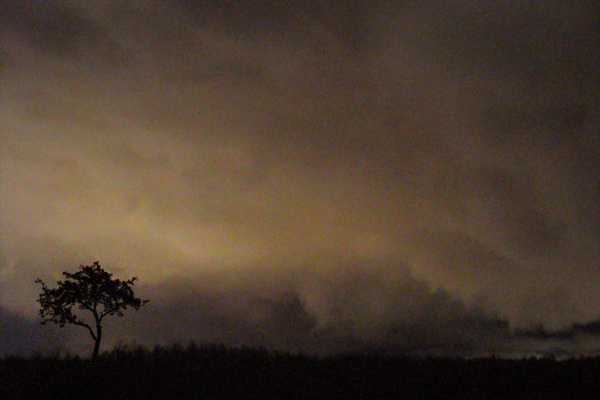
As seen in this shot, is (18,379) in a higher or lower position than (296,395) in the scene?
higher

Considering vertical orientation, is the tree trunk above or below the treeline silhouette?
above

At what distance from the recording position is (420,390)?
88438 millimetres

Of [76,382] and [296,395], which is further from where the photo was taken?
[296,395]

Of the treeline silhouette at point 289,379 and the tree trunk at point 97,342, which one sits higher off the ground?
the tree trunk at point 97,342

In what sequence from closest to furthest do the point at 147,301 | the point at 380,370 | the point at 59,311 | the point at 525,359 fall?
the point at 59,311 < the point at 147,301 < the point at 380,370 < the point at 525,359

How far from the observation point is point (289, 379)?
88188 mm

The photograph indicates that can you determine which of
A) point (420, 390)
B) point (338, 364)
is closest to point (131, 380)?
point (420, 390)

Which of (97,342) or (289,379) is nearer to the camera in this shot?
(97,342)

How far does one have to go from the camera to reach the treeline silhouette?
58594mm

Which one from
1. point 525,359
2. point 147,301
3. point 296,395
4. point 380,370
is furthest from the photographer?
point 525,359

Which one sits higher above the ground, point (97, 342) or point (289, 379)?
point (97, 342)

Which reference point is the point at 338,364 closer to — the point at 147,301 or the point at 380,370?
the point at 380,370

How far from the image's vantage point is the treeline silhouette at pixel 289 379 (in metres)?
58.6

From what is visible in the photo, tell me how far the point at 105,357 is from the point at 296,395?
112 feet
